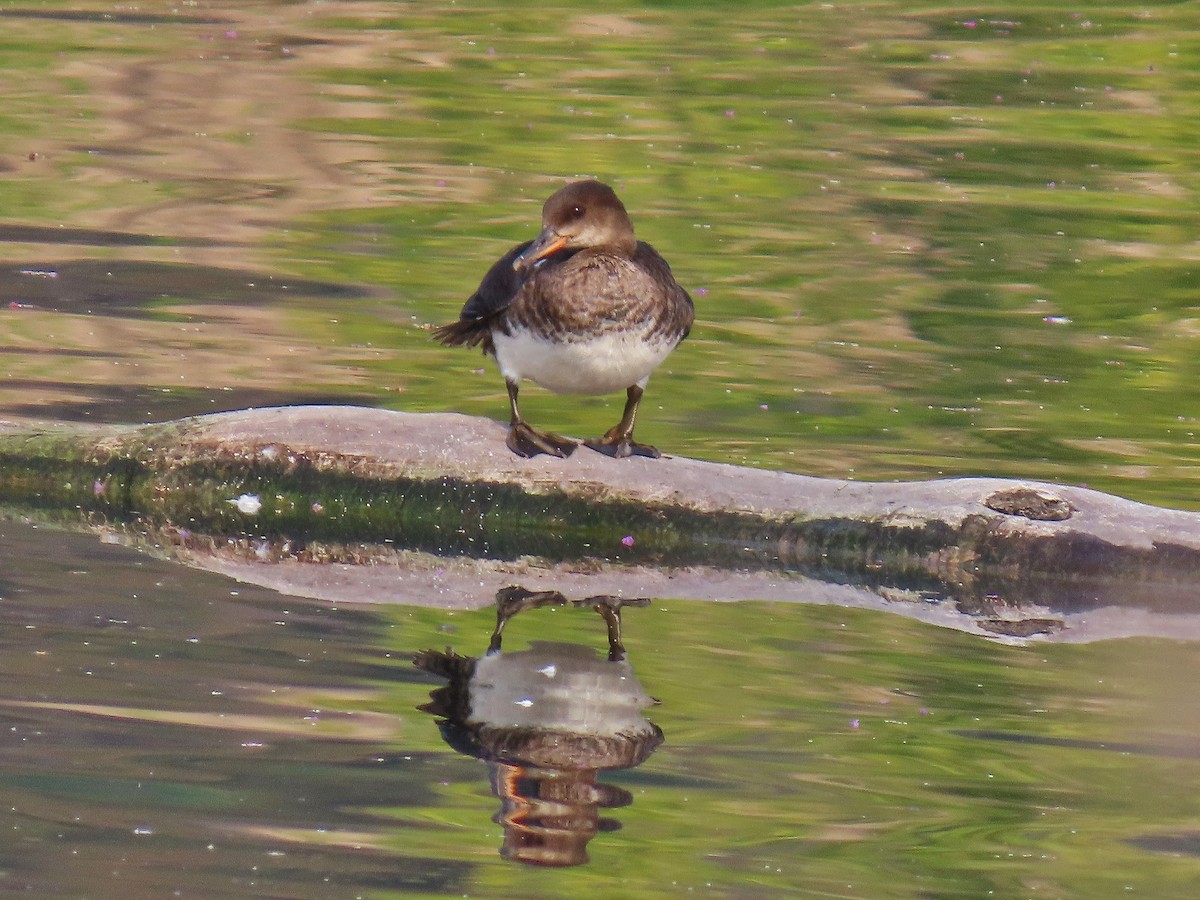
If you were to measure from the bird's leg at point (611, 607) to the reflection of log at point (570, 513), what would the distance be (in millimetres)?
113

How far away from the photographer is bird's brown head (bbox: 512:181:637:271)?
632 cm

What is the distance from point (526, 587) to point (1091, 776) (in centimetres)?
186

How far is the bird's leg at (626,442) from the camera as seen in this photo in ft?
20.6

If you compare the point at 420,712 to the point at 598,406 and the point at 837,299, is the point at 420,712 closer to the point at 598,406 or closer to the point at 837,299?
the point at 598,406

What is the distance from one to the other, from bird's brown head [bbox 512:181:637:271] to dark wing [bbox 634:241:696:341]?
3.3 inches

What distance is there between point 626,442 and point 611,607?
643 millimetres

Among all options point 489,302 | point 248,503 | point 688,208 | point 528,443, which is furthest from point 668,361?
point 688,208

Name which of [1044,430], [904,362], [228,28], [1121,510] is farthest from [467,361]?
[228,28]

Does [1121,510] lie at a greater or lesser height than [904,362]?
greater

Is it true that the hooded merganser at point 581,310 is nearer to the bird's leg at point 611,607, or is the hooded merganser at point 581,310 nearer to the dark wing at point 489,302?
the dark wing at point 489,302

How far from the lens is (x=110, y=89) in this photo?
49.5 feet

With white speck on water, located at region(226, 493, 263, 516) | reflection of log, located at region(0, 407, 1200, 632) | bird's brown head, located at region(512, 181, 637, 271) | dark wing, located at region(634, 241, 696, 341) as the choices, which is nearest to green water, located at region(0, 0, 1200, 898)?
reflection of log, located at region(0, 407, 1200, 632)

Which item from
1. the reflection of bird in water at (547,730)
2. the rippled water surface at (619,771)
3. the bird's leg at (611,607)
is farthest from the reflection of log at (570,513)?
the reflection of bird in water at (547,730)

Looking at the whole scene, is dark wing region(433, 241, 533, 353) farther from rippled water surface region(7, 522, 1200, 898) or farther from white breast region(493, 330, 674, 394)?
rippled water surface region(7, 522, 1200, 898)
